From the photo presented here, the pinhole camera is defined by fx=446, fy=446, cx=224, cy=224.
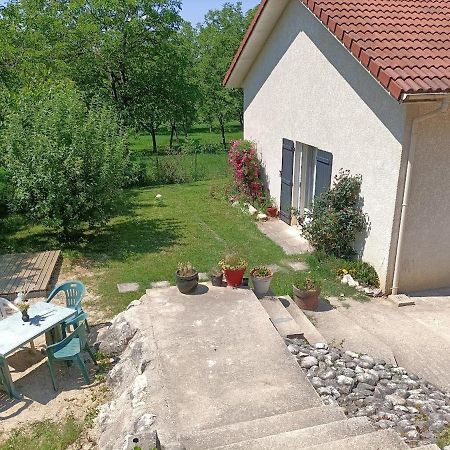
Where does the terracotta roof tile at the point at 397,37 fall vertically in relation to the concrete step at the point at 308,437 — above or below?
above

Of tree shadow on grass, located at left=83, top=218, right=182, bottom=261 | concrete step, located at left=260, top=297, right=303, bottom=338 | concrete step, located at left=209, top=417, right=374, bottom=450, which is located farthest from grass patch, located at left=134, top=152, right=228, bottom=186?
concrete step, located at left=209, top=417, right=374, bottom=450

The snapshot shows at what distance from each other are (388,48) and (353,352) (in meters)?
5.30

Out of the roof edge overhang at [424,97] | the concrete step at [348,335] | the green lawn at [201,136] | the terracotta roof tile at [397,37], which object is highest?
the terracotta roof tile at [397,37]

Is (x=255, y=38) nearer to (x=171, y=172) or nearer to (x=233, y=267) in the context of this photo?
(x=233, y=267)

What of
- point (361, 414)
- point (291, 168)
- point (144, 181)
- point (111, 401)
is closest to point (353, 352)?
point (361, 414)

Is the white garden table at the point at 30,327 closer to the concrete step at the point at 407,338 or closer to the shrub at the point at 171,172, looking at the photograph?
the concrete step at the point at 407,338

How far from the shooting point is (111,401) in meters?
5.38

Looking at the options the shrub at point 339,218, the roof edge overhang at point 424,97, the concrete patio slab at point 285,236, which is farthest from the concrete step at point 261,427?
the concrete patio slab at point 285,236

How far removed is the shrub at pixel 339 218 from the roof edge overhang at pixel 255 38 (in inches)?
186

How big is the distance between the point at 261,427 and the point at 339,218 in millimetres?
5761

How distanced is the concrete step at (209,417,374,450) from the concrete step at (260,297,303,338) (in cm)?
242

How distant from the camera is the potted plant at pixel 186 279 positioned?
274 inches

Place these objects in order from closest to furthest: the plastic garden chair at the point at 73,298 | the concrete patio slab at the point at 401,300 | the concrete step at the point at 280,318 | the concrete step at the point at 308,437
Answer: the concrete step at the point at 308,437
the concrete step at the point at 280,318
the plastic garden chair at the point at 73,298
the concrete patio slab at the point at 401,300

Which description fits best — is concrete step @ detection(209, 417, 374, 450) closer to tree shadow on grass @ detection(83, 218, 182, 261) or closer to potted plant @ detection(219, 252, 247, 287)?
potted plant @ detection(219, 252, 247, 287)
